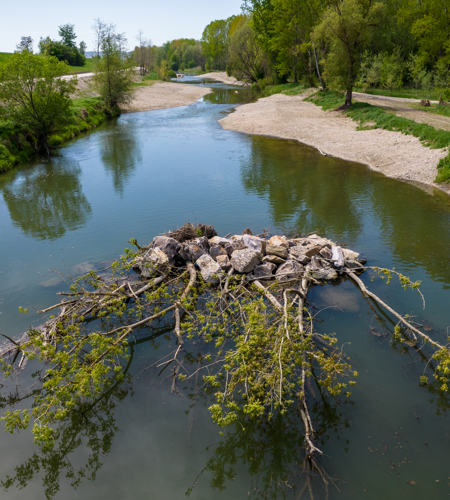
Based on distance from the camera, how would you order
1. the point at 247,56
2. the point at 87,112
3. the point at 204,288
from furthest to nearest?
1. the point at 247,56
2. the point at 87,112
3. the point at 204,288

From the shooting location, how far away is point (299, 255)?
12.4 meters

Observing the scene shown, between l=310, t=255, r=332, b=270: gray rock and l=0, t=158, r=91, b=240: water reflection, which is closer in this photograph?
l=310, t=255, r=332, b=270: gray rock

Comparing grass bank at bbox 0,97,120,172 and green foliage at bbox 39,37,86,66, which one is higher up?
green foliage at bbox 39,37,86,66

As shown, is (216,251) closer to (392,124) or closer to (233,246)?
(233,246)

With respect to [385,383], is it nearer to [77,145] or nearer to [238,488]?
[238,488]

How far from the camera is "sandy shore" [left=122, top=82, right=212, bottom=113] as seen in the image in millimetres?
54094

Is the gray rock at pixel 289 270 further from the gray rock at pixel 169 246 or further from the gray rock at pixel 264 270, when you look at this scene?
the gray rock at pixel 169 246

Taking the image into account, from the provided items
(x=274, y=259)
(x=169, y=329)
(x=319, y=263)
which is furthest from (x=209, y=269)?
(x=319, y=263)

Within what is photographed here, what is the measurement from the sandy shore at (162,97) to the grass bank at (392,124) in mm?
23733

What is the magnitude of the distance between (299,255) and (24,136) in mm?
26148

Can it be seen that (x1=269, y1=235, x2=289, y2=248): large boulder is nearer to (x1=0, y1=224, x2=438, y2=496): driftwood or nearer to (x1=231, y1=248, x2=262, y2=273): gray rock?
(x1=0, y1=224, x2=438, y2=496): driftwood

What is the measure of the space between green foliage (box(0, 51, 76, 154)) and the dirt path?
27.5 m

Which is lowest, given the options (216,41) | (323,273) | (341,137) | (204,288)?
(204,288)

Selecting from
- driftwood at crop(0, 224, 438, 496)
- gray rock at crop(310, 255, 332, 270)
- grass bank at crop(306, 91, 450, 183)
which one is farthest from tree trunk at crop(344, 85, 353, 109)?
gray rock at crop(310, 255, 332, 270)
